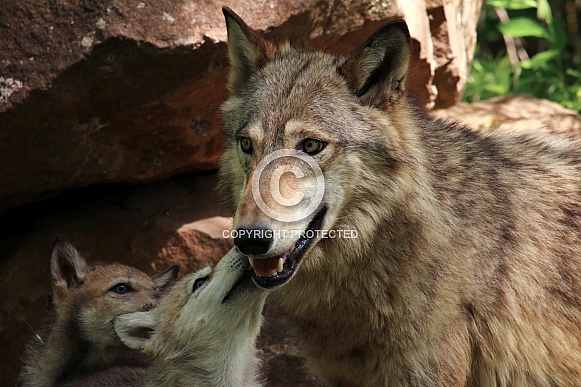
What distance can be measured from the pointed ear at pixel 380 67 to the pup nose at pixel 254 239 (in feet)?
3.38

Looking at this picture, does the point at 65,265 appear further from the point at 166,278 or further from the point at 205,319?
the point at 205,319

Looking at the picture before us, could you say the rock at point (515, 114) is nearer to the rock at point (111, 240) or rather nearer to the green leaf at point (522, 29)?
the green leaf at point (522, 29)

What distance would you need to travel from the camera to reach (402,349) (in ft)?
14.5

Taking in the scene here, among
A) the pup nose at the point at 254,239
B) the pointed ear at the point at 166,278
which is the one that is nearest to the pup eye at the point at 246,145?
the pup nose at the point at 254,239

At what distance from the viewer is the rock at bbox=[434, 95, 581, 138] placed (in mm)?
7609

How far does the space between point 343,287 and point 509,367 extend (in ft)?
3.63

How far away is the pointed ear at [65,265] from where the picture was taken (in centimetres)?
564

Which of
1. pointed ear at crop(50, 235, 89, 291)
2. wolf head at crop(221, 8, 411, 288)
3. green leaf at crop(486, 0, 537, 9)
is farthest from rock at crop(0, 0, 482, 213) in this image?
green leaf at crop(486, 0, 537, 9)

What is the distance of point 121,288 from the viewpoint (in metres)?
5.56

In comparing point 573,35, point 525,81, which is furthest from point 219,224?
point 573,35

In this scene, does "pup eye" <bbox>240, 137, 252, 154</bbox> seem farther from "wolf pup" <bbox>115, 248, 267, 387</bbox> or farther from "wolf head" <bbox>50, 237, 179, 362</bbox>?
"wolf head" <bbox>50, 237, 179, 362</bbox>

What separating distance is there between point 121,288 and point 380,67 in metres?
2.46

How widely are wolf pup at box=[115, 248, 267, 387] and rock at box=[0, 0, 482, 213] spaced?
1427 millimetres

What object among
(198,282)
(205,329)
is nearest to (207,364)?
(205,329)
